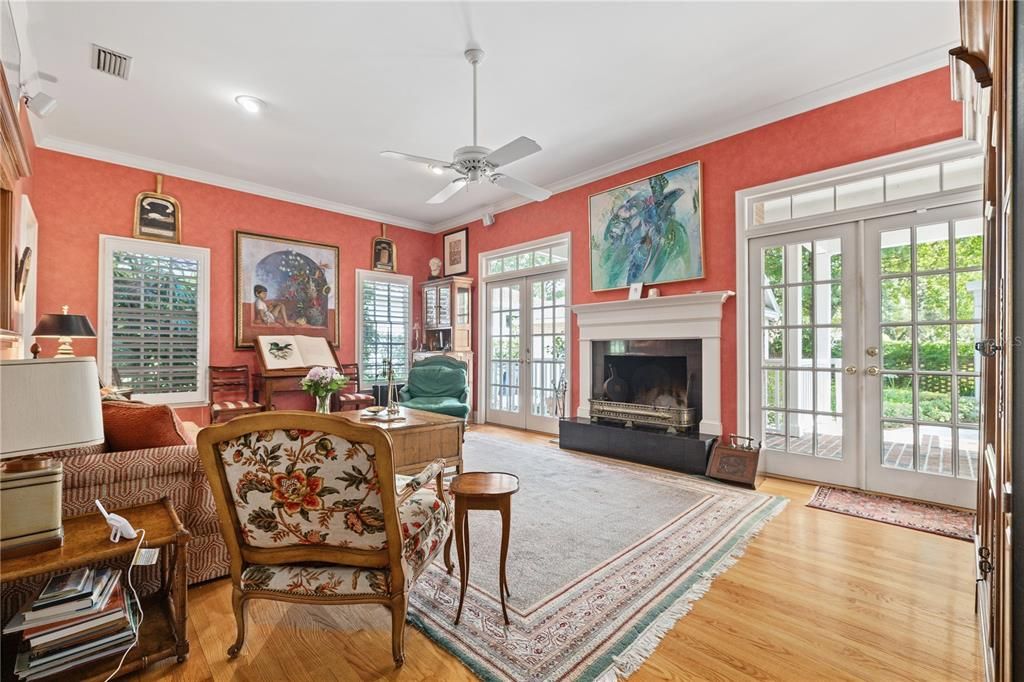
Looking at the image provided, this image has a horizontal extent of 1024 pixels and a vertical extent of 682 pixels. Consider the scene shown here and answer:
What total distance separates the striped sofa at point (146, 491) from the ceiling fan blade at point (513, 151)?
2345mm

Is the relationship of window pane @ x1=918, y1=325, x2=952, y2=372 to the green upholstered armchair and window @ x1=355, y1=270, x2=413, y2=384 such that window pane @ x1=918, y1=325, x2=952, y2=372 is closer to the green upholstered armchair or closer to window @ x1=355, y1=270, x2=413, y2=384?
the green upholstered armchair

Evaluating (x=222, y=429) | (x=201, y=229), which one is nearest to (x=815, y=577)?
(x=222, y=429)

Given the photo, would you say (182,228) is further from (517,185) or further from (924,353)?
(924,353)

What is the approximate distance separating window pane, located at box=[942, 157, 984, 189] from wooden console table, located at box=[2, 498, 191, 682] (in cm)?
461

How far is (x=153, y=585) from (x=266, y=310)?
13.7 ft

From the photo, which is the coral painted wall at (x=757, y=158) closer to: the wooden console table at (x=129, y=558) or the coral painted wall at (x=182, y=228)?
the coral painted wall at (x=182, y=228)

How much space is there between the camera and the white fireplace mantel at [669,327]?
4.11 m

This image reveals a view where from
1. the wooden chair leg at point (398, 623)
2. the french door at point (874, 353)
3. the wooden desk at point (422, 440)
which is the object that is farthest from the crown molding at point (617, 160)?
the wooden chair leg at point (398, 623)

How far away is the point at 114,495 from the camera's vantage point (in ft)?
5.86

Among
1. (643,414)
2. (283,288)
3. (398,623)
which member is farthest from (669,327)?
(283,288)

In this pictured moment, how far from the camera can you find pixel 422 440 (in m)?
3.44

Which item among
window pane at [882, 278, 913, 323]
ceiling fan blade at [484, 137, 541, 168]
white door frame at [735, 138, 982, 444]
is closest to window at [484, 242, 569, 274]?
white door frame at [735, 138, 982, 444]

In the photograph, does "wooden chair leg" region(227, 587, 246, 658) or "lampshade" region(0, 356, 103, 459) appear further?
"wooden chair leg" region(227, 587, 246, 658)

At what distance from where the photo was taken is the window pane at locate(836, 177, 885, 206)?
337 centimetres
